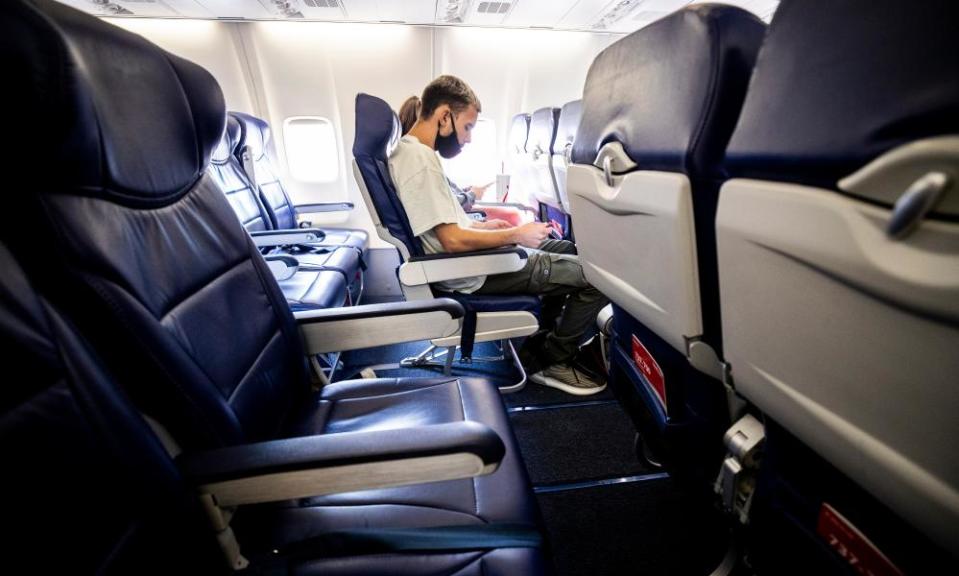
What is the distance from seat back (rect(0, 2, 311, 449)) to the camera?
0.58 metres

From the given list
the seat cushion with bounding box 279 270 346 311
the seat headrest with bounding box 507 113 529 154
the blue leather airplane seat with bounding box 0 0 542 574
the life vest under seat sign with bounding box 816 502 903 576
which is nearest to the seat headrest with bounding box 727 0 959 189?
the life vest under seat sign with bounding box 816 502 903 576

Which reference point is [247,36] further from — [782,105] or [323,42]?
[782,105]

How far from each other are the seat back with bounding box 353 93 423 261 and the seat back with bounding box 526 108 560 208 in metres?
1.78

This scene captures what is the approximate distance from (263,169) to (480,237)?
8.86 ft

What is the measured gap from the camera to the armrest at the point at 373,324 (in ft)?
4.22

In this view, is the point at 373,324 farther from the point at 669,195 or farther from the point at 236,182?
the point at 236,182

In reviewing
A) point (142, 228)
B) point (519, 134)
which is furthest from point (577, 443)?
point (519, 134)

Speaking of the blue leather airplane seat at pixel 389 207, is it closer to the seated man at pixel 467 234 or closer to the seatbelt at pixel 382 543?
the seated man at pixel 467 234

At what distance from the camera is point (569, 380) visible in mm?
2428

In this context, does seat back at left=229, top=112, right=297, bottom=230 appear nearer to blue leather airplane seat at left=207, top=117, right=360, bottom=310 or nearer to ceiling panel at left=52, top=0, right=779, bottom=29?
blue leather airplane seat at left=207, top=117, right=360, bottom=310

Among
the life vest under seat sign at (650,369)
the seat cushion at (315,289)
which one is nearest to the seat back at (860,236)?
the life vest under seat sign at (650,369)

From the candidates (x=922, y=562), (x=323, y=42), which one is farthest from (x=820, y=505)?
(x=323, y=42)

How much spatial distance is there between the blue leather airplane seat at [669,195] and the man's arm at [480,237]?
828 mm

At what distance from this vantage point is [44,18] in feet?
1.81
